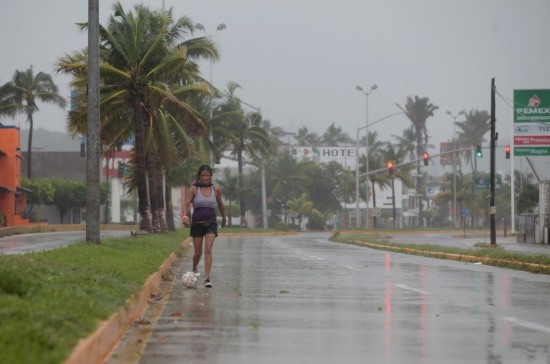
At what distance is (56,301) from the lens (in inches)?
330

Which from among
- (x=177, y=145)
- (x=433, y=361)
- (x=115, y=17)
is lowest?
(x=433, y=361)

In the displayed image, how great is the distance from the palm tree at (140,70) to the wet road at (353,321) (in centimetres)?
1619

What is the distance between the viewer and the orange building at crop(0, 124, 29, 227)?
63344 mm

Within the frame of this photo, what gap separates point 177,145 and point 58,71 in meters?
9.03

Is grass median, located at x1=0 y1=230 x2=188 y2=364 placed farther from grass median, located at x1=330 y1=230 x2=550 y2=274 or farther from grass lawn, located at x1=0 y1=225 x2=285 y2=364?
grass median, located at x1=330 y1=230 x2=550 y2=274

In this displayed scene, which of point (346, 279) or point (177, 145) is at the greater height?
point (177, 145)

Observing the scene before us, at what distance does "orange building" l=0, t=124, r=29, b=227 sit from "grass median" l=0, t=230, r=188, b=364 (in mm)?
50695

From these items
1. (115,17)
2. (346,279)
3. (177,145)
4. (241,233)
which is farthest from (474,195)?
(346,279)

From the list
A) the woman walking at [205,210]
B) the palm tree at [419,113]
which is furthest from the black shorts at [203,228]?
the palm tree at [419,113]

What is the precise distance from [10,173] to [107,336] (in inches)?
2325

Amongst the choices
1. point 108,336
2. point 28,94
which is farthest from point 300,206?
point 108,336

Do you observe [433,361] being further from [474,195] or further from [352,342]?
[474,195]

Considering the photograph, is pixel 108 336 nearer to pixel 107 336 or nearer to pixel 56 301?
pixel 107 336

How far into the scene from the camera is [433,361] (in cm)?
784
